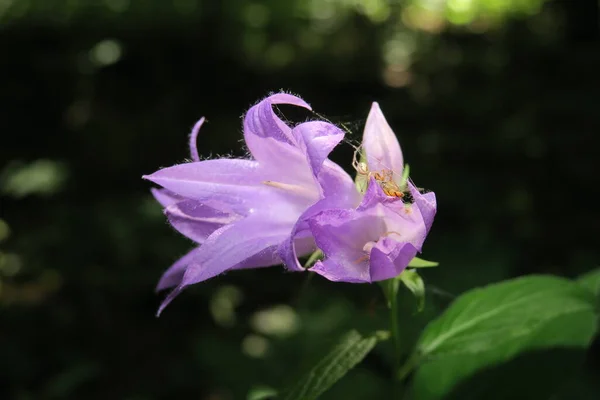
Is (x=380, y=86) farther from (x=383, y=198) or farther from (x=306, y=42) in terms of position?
(x=383, y=198)

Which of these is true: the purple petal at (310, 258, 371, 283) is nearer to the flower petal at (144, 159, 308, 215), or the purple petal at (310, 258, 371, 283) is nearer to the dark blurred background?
the flower petal at (144, 159, 308, 215)

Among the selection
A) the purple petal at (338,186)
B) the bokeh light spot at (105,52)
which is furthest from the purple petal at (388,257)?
the bokeh light spot at (105,52)

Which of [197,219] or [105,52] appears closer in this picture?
[197,219]

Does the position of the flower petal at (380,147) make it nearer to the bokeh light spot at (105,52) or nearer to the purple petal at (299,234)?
the purple petal at (299,234)

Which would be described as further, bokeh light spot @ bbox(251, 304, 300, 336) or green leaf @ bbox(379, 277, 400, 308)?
bokeh light spot @ bbox(251, 304, 300, 336)

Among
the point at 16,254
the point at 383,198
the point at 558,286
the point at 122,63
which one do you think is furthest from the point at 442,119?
the point at 383,198

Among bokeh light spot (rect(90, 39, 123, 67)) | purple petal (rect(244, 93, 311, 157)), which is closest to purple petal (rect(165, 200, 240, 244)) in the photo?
purple petal (rect(244, 93, 311, 157))

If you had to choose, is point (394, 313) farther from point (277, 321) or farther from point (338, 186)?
point (277, 321)

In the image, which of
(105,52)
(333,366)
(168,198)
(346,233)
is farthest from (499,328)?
(105,52)
